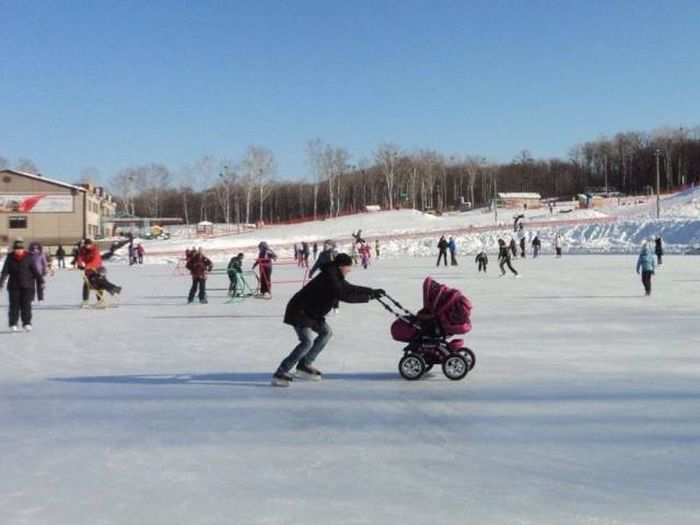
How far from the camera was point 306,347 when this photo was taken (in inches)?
262

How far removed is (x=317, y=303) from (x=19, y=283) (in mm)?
6077

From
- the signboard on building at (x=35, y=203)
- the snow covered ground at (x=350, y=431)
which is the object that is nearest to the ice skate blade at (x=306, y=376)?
the snow covered ground at (x=350, y=431)

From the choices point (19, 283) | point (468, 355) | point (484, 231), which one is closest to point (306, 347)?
point (468, 355)

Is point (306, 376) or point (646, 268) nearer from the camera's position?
point (306, 376)

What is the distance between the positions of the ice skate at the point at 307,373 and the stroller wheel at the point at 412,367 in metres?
0.79

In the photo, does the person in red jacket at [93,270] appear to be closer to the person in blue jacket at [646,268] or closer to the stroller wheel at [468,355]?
the stroller wheel at [468,355]

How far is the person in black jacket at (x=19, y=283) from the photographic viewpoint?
10688mm

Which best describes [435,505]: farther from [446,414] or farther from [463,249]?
[463,249]

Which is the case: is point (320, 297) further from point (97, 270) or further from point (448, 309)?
point (97, 270)

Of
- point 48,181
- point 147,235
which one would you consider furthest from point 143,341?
point 147,235

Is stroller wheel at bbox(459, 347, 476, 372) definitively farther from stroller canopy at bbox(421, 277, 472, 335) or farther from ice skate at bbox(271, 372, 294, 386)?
ice skate at bbox(271, 372, 294, 386)

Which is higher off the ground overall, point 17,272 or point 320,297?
point 17,272

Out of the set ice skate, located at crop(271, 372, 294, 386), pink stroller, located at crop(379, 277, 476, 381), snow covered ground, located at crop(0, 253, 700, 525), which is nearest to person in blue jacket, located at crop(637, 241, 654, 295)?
snow covered ground, located at crop(0, 253, 700, 525)

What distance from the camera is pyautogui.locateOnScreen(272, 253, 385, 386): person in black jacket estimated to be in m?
6.38
